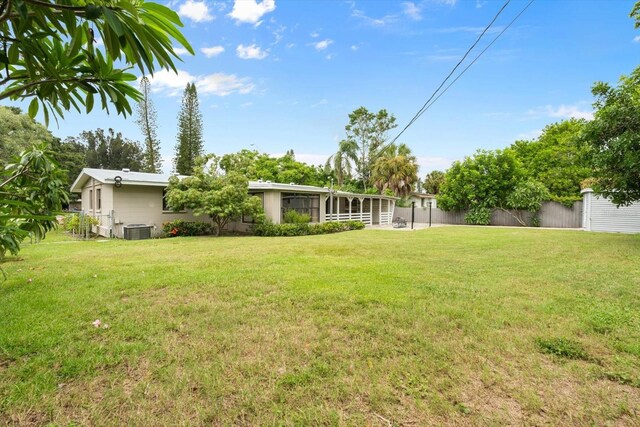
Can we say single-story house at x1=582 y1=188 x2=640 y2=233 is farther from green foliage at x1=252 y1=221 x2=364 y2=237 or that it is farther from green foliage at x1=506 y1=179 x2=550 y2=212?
green foliage at x1=252 y1=221 x2=364 y2=237

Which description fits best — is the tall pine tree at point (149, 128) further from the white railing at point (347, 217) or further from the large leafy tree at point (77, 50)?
the large leafy tree at point (77, 50)

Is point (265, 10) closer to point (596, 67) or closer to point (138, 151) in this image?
point (596, 67)

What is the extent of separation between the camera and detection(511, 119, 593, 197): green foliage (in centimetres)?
2730

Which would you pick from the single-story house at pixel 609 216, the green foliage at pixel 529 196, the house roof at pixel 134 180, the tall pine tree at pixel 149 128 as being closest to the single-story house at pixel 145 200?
the house roof at pixel 134 180

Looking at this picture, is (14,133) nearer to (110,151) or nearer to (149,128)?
(149,128)

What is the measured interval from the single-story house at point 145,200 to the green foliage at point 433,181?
116 ft

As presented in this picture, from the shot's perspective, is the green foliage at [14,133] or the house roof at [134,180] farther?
the green foliage at [14,133]

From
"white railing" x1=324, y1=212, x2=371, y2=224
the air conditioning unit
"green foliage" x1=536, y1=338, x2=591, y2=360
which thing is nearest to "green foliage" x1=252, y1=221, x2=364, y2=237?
"white railing" x1=324, y1=212, x2=371, y2=224

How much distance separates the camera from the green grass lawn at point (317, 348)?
2205mm

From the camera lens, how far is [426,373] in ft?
8.69

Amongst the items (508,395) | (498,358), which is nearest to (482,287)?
(498,358)

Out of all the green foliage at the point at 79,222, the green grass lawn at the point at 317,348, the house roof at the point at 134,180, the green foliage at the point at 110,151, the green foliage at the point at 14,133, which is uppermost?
the green foliage at the point at 110,151

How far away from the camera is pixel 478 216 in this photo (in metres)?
25.3

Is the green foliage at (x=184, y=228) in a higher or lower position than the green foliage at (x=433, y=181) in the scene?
lower
